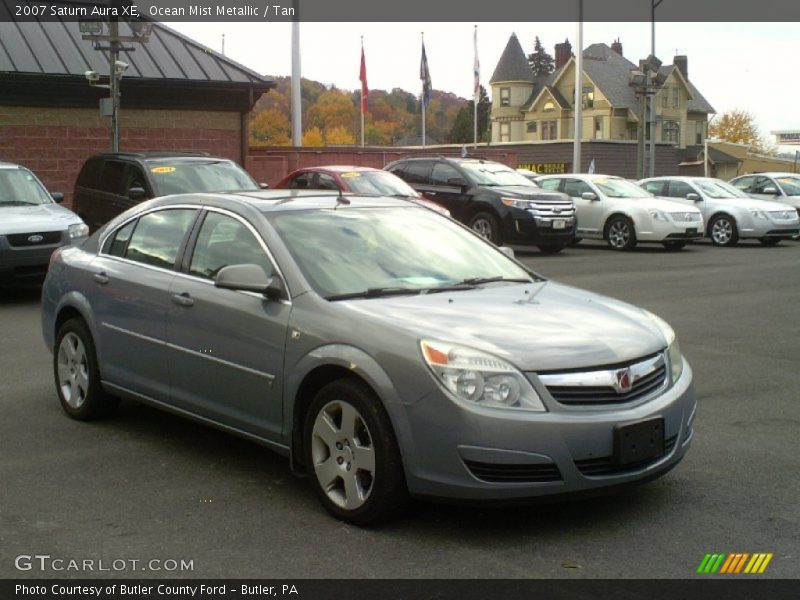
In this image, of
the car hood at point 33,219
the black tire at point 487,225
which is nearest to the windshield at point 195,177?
the car hood at point 33,219

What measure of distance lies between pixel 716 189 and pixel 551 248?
6319 millimetres

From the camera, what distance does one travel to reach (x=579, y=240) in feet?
82.1

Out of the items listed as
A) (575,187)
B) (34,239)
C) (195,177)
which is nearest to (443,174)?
(575,187)

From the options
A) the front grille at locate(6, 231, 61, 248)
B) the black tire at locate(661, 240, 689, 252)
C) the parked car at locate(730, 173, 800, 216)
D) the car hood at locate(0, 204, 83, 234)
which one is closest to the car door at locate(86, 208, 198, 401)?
the front grille at locate(6, 231, 61, 248)

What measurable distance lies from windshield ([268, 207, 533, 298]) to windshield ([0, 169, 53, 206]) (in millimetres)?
9804

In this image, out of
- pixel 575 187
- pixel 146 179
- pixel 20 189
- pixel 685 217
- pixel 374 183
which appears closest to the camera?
pixel 20 189

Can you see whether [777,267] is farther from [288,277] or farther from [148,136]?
[148,136]

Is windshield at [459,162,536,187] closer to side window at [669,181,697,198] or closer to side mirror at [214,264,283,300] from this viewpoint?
side window at [669,181,697,198]

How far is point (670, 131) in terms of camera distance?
89062 mm

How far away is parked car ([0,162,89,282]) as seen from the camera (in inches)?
529

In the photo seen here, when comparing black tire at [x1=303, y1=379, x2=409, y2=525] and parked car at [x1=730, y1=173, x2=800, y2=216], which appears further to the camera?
parked car at [x1=730, y1=173, x2=800, y2=216]

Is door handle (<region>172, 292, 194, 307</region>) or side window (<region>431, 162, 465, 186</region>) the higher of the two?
side window (<region>431, 162, 465, 186</region>)

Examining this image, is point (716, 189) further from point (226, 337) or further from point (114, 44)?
point (226, 337)

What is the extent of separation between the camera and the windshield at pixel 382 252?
568cm
